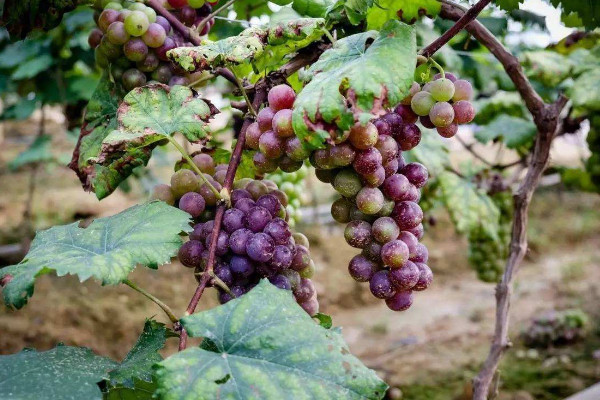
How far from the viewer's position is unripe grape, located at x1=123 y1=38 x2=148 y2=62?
892mm

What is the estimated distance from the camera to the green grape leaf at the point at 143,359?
2.18ft

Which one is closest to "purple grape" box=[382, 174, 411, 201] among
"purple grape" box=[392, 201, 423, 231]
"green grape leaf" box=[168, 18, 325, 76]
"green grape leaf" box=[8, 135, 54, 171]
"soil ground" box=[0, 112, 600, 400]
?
"purple grape" box=[392, 201, 423, 231]

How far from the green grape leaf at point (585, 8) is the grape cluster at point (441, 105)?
0.60 feet

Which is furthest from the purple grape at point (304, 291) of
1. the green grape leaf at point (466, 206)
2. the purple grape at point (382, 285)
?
the green grape leaf at point (466, 206)

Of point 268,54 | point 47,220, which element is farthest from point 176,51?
point 47,220

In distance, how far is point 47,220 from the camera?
132 inches

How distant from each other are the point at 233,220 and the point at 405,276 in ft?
0.74

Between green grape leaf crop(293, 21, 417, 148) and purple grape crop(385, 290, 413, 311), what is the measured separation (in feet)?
0.80

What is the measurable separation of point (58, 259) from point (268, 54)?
0.45m

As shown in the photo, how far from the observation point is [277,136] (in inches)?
26.4

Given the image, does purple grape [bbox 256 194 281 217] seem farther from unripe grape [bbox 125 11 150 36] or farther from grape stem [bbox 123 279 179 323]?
unripe grape [bbox 125 11 150 36]

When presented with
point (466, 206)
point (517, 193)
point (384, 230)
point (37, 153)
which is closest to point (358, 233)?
point (384, 230)

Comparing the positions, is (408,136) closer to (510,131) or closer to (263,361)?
(263,361)

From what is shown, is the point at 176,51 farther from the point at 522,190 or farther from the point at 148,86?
Result: the point at 522,190
